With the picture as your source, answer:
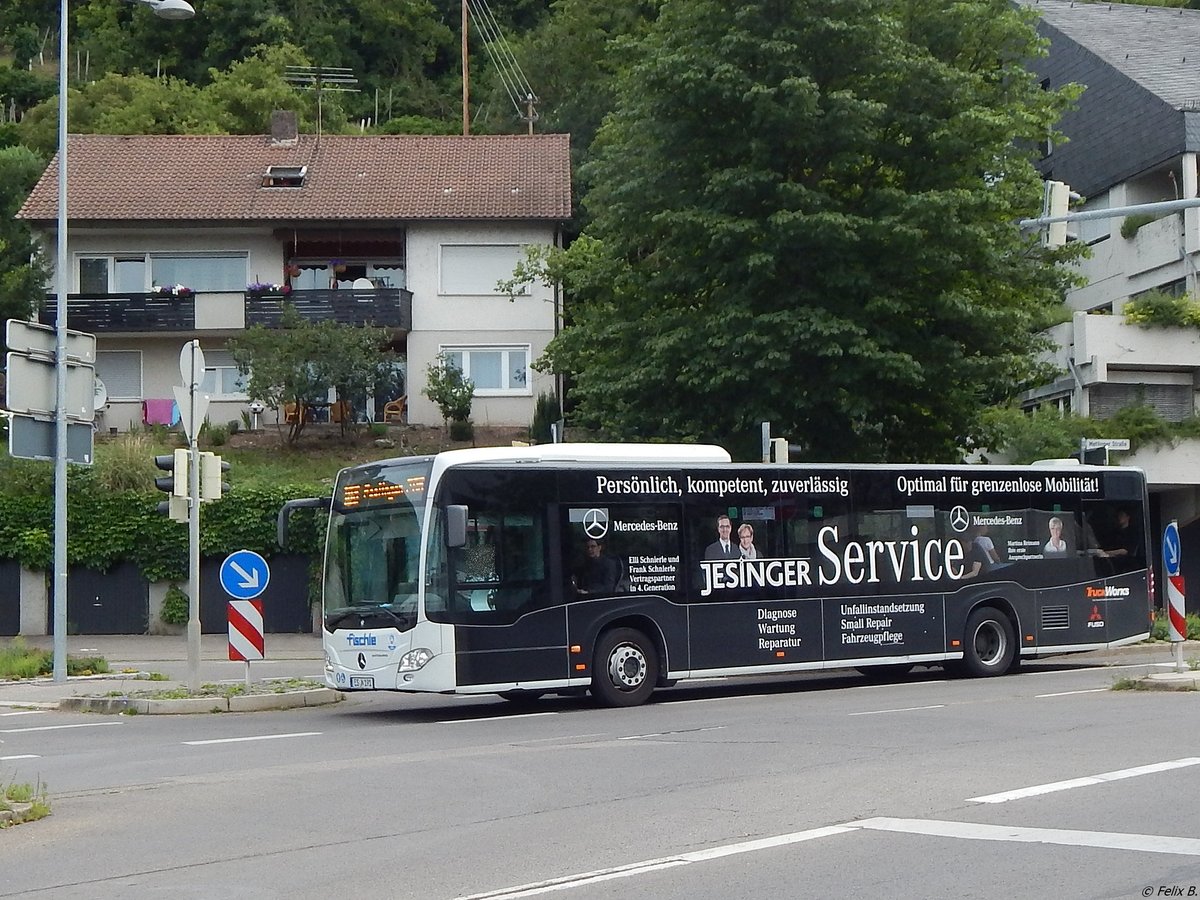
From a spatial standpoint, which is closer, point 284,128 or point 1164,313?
point 1164,313

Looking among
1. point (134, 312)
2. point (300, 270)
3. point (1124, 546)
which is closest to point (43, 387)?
point (1124, 546)

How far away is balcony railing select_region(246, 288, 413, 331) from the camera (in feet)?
150

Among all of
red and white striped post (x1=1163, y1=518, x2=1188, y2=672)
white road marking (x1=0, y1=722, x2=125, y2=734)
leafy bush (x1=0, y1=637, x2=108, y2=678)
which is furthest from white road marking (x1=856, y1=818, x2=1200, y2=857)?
leafy bush (x1=0, y1=637, x2=108, y2=678)

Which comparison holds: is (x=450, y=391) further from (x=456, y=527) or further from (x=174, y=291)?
(x=456, y=527)

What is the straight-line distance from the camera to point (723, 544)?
19.2 meters

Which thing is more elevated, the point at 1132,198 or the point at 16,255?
the point at 1132,198

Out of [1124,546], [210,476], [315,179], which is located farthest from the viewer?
[315,179]

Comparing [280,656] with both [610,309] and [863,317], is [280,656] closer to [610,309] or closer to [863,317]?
[610,309]

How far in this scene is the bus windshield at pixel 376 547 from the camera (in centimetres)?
1727

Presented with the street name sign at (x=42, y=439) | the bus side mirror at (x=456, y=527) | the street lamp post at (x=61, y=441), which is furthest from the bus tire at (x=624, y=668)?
the street name sign at (x=42, y=439)

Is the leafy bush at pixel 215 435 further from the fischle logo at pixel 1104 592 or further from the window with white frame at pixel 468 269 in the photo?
the fischle logo at pixel 1104 592

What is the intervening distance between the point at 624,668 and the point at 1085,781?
27.5 feet

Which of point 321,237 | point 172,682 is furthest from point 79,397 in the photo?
point 321,237

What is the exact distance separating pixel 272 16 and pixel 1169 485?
51.8m
